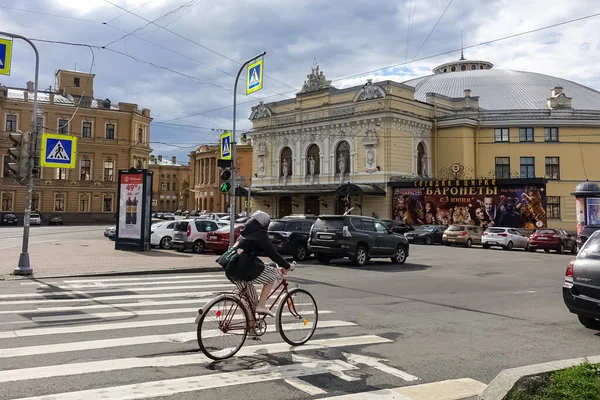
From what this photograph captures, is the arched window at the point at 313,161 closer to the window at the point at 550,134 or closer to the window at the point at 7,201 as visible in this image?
the window at the point at 550,134

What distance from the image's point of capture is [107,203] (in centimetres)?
6656

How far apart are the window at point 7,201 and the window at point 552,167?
61.7 meters

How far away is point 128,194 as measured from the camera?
22719 mm

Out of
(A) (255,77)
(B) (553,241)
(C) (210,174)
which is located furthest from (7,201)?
(B) (553,241)

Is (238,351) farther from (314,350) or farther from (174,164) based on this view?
(174,164)

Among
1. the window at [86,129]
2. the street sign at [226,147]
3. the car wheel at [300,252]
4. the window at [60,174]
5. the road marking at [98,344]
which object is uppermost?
the window at [86,129]

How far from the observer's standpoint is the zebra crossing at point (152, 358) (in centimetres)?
509

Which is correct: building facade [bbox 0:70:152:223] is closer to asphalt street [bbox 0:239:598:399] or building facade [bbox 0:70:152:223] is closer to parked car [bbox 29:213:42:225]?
parked car [bbox 29:213:42:225]

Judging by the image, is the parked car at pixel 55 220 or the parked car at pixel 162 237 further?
the parked car at pixel 55 220

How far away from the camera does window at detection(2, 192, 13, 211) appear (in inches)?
2371

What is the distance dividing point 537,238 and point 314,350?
92.4 feet

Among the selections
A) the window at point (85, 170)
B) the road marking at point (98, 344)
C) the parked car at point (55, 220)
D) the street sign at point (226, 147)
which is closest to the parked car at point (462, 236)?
the street sign at point (226, 147)

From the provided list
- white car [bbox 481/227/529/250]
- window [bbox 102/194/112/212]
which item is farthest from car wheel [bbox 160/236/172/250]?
window [bbox 102/194/112/212]

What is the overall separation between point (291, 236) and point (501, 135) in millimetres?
39066
